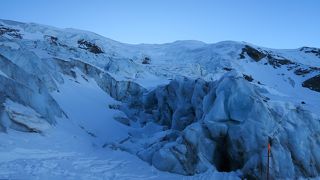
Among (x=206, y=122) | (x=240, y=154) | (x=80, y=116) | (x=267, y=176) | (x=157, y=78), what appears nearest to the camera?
(x=267, y=176)

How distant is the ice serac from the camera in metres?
20.1

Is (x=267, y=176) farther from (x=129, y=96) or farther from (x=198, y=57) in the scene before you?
(x=198, y=57)

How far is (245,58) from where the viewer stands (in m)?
78.7

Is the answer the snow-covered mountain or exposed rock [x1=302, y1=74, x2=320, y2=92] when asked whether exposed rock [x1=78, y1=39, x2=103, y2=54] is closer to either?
the snow-covered mountain

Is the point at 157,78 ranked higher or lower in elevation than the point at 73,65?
lower

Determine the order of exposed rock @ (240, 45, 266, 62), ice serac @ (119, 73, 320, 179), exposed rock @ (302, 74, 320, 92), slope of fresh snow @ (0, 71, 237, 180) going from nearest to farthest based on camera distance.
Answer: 1. slope of fresh snow @ (0, 71, 237, 180)
2. ice serac @ (119, 73, 320, 179)
3. exposed rock @ (302, 74, 320, 92)
4. exposed rock @ (240, 45, 266, 62)

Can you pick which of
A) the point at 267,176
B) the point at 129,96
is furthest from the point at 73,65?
the point at 267,176

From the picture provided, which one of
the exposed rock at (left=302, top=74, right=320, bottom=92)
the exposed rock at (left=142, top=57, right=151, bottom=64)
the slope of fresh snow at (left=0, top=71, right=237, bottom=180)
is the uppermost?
the slope of fresh snow at (left=0, top=71, right=237, bottom=180)

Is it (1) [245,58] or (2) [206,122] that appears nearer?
(2) [206,122]

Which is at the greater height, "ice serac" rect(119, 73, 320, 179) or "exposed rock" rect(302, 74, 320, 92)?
"ice serac" rect(119, 73, 320, 179)

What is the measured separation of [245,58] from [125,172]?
6326 cm

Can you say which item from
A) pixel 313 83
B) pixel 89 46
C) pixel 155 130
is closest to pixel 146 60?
pixel 89 46

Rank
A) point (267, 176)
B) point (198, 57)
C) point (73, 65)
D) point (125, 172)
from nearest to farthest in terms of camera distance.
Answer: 1. point (267, 176)
2. point (125, 172)
3. point (73, 65)
4. point (198, 57)

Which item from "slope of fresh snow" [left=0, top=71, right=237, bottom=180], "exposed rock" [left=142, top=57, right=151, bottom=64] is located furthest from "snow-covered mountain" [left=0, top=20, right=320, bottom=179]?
"exposed rock" [left=142, top=57, right=151, bottom=64]
